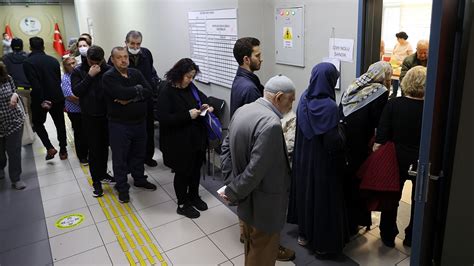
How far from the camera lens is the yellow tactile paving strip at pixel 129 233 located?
297 centimetres

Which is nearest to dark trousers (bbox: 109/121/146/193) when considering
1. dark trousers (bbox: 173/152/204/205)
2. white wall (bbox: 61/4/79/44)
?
dark trousers (bbox: 173/152/204/205)

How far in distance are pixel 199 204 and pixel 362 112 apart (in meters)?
1.91

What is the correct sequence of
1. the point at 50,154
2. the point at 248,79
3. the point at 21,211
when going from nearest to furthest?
the point at 248,79 → the point at 21,211 → the point at 50,154

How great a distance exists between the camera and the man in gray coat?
6.62ft

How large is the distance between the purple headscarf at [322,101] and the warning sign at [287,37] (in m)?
1.24

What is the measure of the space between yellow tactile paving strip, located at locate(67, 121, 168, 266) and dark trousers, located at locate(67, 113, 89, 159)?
1093mm

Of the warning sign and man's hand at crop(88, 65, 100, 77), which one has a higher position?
the warning sign

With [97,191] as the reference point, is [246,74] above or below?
above

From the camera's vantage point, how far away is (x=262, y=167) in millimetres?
2020

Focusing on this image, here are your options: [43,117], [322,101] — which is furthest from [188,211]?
[43,117]

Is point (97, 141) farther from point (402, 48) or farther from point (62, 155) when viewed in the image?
point (402, 48)

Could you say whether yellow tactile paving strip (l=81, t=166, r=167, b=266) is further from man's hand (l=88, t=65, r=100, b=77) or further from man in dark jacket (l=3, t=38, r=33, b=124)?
man in dark jacket (l=3, t=38, r=33, b=124)

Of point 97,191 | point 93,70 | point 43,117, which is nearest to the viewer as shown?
point 93,70

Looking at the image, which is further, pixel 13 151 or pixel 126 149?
pixel 13 151
